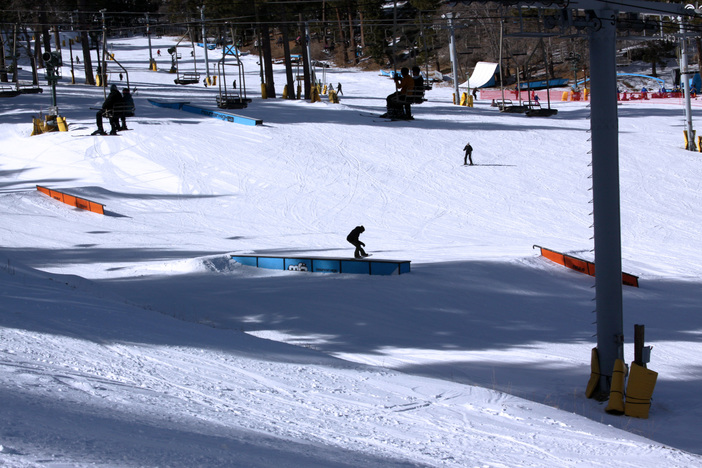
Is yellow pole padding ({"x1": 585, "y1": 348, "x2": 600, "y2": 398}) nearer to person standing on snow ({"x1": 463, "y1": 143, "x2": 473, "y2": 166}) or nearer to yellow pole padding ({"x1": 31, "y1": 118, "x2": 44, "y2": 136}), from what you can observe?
person standing on snow ({"x1": 463, "y1": 143, "x2": 473, "y2": 166})

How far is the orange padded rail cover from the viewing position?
830 inches

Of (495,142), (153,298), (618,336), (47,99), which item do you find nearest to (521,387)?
(618,336)

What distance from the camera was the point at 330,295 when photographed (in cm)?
Result: 1344

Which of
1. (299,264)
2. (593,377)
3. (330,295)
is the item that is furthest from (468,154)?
(593,377)

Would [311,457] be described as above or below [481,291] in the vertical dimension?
above

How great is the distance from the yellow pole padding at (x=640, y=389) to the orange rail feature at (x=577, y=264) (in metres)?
7.32

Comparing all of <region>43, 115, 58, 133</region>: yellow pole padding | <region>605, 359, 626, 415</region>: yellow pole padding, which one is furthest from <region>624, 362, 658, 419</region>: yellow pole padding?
<region>43, 115, 58, 133</region>: yellow pole padding

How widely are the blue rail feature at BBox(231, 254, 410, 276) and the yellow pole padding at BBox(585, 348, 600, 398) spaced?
5664 millimetres

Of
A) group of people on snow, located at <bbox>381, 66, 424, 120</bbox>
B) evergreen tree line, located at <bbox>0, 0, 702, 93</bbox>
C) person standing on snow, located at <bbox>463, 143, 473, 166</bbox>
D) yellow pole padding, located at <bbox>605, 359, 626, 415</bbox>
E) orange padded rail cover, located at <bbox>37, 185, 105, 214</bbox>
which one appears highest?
evergreen tree line, located at <bbox>0, 0, 702, 93</bbox>

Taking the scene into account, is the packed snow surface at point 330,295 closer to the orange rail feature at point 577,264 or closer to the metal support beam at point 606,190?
the orange rail feature at point 577,264

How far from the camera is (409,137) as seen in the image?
32.1m

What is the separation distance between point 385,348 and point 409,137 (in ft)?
73.8

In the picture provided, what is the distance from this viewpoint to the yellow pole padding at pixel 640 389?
870 centimetres

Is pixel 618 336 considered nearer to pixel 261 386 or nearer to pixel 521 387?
pixel 521 387
